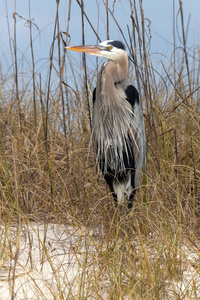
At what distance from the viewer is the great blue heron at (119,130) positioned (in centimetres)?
250

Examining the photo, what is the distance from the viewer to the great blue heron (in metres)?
2.50

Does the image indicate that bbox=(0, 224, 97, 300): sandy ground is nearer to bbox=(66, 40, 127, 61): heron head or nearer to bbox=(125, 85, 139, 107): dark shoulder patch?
bbox=(125, 85, 139, 107): dark shoulder patch

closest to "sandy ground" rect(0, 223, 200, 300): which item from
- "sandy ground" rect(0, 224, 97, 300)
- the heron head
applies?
"sandy ground" rect(0, 224, 97, 300)

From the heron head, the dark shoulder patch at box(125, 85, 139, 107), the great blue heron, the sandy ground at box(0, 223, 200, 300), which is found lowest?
the sandy ground at box(0, 223, 200, 300)

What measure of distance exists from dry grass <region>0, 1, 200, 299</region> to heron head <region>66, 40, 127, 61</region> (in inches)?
6.1

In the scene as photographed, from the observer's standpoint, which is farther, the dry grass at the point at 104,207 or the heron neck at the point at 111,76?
the heron neck at the point at 111,76

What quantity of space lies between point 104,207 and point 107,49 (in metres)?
0.92

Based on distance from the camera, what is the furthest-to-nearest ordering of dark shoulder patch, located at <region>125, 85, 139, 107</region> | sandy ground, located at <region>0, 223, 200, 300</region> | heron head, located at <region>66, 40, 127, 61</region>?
1. dark shoulder patch, located at <region>125, 85, 139, 107</region>
2. heron head, located at <region>66, 40, 127, 61</region>
3. sandy ground, located at <region>0, 223, 200, 300</region>

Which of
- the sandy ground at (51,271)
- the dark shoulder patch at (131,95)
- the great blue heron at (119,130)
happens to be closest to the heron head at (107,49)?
the great blue heron at (119,130)

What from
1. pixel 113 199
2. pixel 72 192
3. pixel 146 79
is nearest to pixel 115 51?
pixel 146 79

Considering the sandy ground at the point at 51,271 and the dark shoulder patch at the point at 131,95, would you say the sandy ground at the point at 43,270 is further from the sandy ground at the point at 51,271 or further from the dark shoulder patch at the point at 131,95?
the dark shoulder patch at the point at 131,95

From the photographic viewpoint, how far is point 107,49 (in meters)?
2.46

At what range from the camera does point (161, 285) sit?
1696 mm

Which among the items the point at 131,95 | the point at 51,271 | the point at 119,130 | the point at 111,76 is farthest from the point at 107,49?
the point at 51,271
